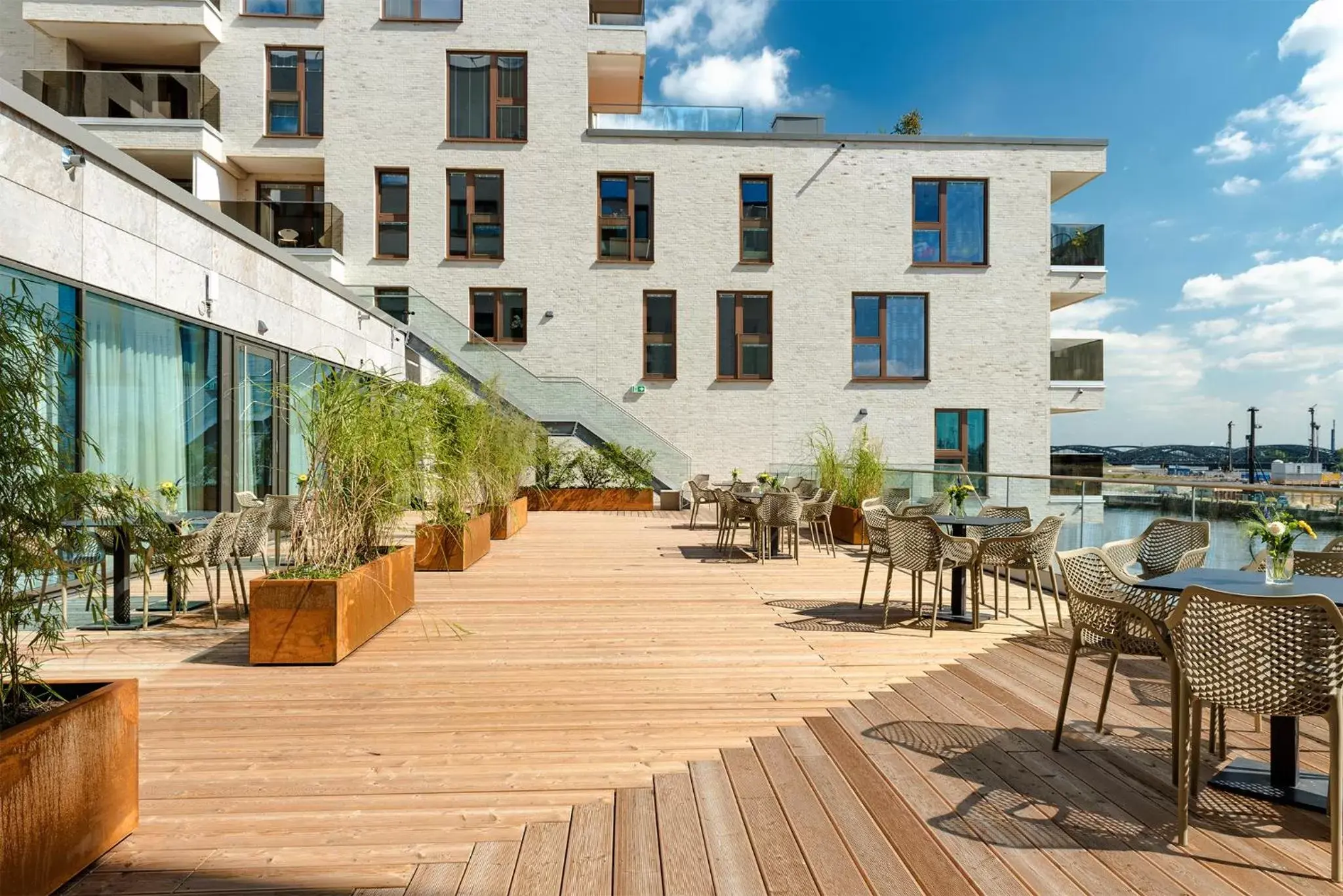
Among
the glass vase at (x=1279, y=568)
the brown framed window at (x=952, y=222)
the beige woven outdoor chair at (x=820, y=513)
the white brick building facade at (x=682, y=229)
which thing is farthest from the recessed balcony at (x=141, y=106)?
the glass vase at (x=1279, y=568)

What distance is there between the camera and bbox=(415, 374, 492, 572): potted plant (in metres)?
7.33

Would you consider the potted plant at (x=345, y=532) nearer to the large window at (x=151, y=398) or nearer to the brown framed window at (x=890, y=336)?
the large window at (x=151, y=398)

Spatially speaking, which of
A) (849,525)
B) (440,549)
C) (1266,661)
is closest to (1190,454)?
(849,525)

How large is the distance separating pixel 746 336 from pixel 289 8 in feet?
38.9

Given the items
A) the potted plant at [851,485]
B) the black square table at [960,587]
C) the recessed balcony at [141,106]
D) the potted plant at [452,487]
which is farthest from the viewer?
the recessed balcony at [141,106]

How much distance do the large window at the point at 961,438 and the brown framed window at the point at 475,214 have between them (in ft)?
34.1

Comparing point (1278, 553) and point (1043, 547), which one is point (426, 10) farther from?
point (1278, 553)

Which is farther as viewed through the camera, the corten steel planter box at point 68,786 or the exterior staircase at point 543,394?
the exterior staircase at point 543,394

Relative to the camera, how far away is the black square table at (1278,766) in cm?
282

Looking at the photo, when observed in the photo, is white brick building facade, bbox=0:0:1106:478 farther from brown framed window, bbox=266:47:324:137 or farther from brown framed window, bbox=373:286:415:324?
brown framed window, bbox=373:286:415:324

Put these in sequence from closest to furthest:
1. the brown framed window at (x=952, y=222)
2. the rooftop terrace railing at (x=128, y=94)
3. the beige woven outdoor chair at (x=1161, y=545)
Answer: the beige woven outdoor chair at (x=1161, y=545)
the rooftop terrace railing at (x=128, y=94)
the brown framed window at (x=952, y=222)

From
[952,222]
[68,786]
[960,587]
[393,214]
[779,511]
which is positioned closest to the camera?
[68,786]

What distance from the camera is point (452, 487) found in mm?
7477

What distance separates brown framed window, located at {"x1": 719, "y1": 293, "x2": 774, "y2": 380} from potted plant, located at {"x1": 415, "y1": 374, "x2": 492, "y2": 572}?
9.13 metres
